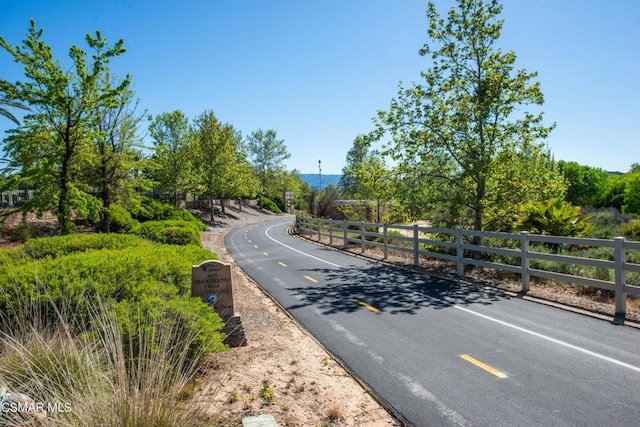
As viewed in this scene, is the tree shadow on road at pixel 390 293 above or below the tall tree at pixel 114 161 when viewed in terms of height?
below

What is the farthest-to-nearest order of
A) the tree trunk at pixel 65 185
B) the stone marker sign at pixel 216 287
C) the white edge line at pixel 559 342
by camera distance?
the tree trunk at pixel 65 185, the stone marker sign at pixel 216 287, the white edge line at pixel 559 342

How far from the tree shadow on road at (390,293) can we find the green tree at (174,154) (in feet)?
94.6

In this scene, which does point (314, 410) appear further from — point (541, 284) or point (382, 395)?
point (541, 284)

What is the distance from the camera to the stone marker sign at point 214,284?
6.33 metres

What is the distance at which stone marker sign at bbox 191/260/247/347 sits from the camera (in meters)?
6.24

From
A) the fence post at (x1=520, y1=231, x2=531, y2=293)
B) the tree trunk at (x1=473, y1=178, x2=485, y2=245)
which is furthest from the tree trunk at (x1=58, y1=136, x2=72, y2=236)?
the tree trunk at (x1=473, y1=178, x2=485, y2=245)

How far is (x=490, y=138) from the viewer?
12.8m

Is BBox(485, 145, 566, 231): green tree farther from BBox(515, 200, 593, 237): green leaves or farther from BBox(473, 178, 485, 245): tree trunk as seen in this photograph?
BBox(515, 200, 593, 237): green leaves

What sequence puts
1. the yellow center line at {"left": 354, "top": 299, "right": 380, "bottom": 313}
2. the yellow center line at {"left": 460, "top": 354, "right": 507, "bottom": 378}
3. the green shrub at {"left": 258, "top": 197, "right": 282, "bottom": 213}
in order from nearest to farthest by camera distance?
the yellow center line at {"left": 460, "top": 354, "right": 507, "bottom": 378} < the yellow center line at {"left": 354, "top": 299, "right": 380, "bottom": 313} < the green shrub at {"left": 258, "top": 197, "right": 282, "bottom": 213}

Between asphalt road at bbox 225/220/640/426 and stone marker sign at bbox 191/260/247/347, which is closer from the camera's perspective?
asphalt road at bbox 225/220/640/426

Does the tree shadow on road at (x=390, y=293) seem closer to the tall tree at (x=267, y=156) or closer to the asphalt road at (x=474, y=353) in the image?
the asphalt road at (x=474, y=353)

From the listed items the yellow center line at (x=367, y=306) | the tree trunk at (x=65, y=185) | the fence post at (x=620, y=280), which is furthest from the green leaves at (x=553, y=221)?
the tree trunk at (x=65, y=185)

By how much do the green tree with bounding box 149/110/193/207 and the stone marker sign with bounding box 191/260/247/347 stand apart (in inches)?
1251

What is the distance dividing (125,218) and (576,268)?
1968cm
